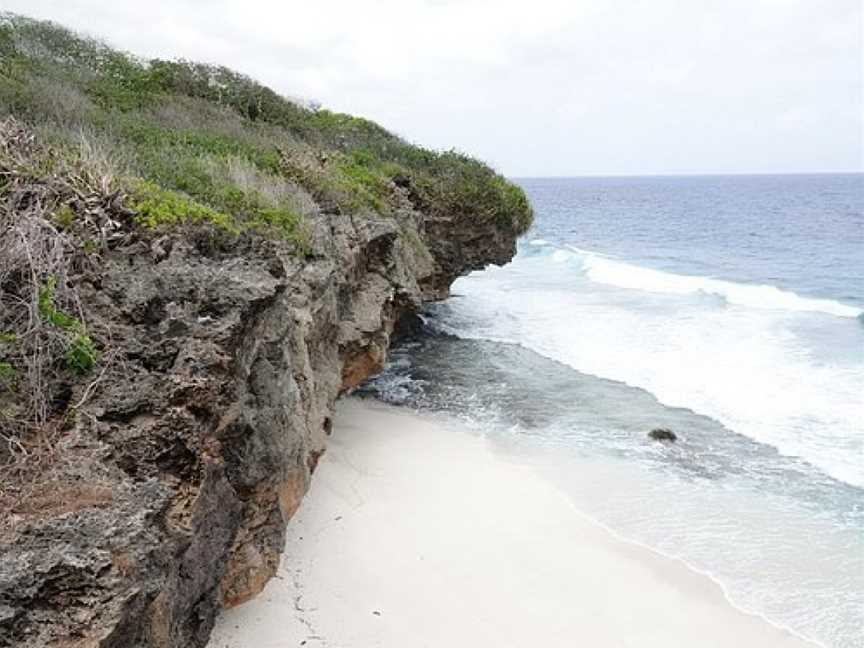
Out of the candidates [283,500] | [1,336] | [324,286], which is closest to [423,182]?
[324,286]

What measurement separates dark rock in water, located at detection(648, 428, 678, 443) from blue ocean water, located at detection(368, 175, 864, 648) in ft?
0.65

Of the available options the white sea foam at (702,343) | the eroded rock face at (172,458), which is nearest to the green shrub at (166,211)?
the eroded rock face at (172,458)

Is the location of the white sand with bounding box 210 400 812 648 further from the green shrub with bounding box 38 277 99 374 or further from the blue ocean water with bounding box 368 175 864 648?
the green shrub with bounding box 38 277 99 374

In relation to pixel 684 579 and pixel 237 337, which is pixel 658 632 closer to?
pixel 684 579

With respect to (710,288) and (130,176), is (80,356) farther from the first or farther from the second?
(710,288)

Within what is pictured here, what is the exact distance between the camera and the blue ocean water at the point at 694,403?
9445 mm

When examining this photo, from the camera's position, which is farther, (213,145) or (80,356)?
(213,145)

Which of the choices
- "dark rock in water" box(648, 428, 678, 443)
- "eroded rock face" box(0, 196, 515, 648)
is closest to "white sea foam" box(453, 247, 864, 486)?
"dark rock in water" box(648, 428, 678, 443)

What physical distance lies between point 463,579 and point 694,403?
28.8ft

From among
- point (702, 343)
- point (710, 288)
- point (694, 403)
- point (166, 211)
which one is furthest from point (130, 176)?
point (710, 288)

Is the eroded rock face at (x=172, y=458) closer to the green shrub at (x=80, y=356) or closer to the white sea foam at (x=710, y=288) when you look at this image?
the green shrub at (x=80, y=356)

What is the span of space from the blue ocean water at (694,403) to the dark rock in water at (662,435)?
0.65 feet

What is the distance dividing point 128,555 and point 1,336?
80.5 inches

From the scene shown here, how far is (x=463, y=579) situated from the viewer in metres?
8.18
